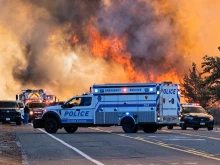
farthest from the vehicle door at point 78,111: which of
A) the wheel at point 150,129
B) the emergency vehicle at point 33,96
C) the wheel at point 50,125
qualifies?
the emergency vehicle at point 33,96

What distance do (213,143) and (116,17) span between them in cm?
4417

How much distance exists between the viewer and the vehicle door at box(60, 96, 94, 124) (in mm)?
42594

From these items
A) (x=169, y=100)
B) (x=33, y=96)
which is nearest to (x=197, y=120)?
(x=169, y=100)

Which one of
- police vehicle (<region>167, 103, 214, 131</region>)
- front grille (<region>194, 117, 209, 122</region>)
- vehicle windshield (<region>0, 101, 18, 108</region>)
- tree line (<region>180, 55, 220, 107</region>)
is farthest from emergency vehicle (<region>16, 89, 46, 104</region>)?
front grille (<region>194, 117, 209, 122</region>)

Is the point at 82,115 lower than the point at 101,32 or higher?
lower

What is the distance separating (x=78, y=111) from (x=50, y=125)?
5.49 ft

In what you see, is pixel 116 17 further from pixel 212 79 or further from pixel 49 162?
pixel 49 162

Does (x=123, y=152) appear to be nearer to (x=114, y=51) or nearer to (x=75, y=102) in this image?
(x=75, y=102)

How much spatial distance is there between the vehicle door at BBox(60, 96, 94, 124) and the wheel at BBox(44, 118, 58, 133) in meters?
0.51

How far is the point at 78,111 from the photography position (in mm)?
42812

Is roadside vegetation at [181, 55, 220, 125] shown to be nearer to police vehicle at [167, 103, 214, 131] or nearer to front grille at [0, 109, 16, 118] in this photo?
police vehicle at [167, 103, 214, 131]

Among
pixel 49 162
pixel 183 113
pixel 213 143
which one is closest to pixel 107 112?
pixel 183 113

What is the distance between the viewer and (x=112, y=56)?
77312 millimetres

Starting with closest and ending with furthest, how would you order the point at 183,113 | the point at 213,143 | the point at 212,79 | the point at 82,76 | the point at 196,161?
1. the point at 196,161
2. the point at 213,143
3. the point at 183,113
4. the point at 212,79
5. the point at 82,76
